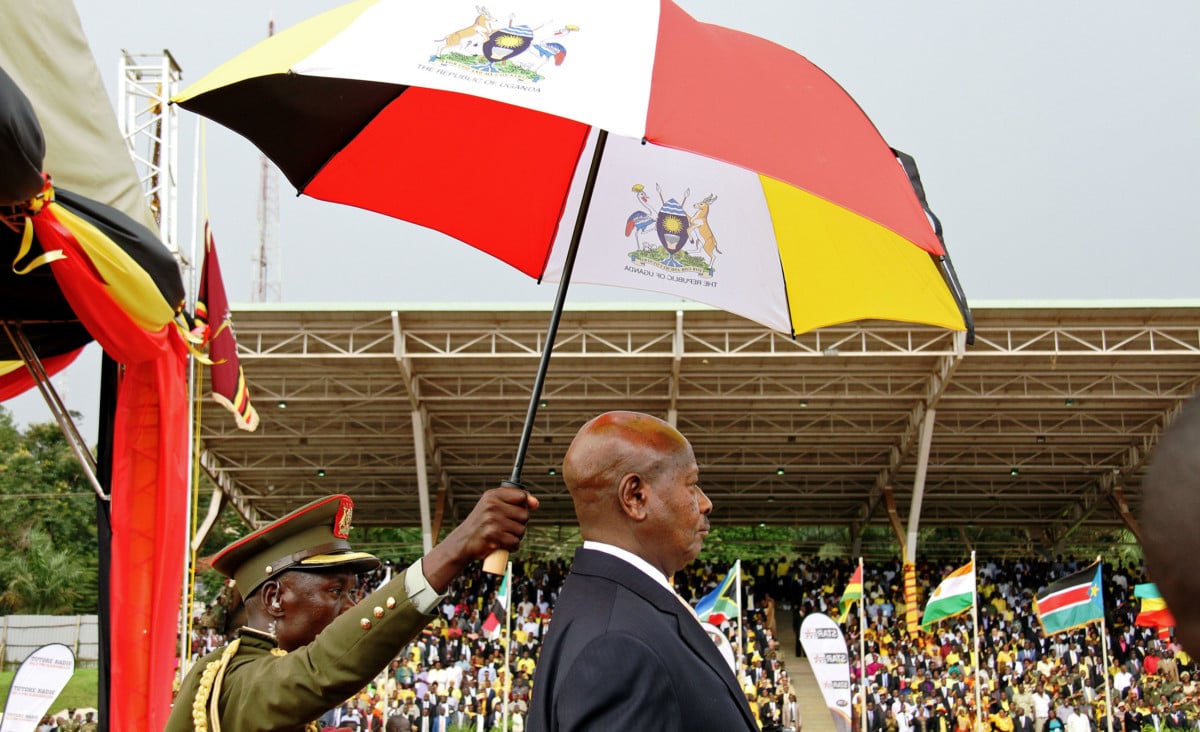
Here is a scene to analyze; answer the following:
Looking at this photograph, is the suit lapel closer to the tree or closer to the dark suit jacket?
the dark suit jacket

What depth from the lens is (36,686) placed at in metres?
9.41

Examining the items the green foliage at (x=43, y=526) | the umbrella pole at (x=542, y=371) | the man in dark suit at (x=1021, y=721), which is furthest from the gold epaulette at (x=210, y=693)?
the green foliage at (x=43, y=526)

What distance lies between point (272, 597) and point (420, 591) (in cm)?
78

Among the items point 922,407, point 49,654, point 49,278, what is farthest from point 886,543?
point 49,278

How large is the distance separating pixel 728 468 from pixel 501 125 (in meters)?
24.7

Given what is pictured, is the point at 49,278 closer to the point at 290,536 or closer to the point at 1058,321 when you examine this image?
the point at 290,536

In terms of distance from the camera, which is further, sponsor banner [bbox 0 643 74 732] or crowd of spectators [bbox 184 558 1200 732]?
crowd of spectators [bbox 184 558 1200 732]

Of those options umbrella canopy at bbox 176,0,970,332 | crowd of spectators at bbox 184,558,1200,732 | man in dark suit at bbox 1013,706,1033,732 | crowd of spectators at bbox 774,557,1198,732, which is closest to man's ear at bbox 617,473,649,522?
umbrella canopy at bbox 176,0,970,332

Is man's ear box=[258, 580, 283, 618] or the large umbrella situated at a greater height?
the large umbrella

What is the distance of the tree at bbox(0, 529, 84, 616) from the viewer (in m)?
32.8

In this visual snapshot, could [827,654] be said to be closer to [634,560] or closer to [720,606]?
[720,606]

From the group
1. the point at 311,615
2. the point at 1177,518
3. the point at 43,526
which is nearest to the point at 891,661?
the point at 311,615

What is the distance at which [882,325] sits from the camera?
69.8 ft

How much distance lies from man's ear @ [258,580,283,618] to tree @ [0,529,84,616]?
109 feet
